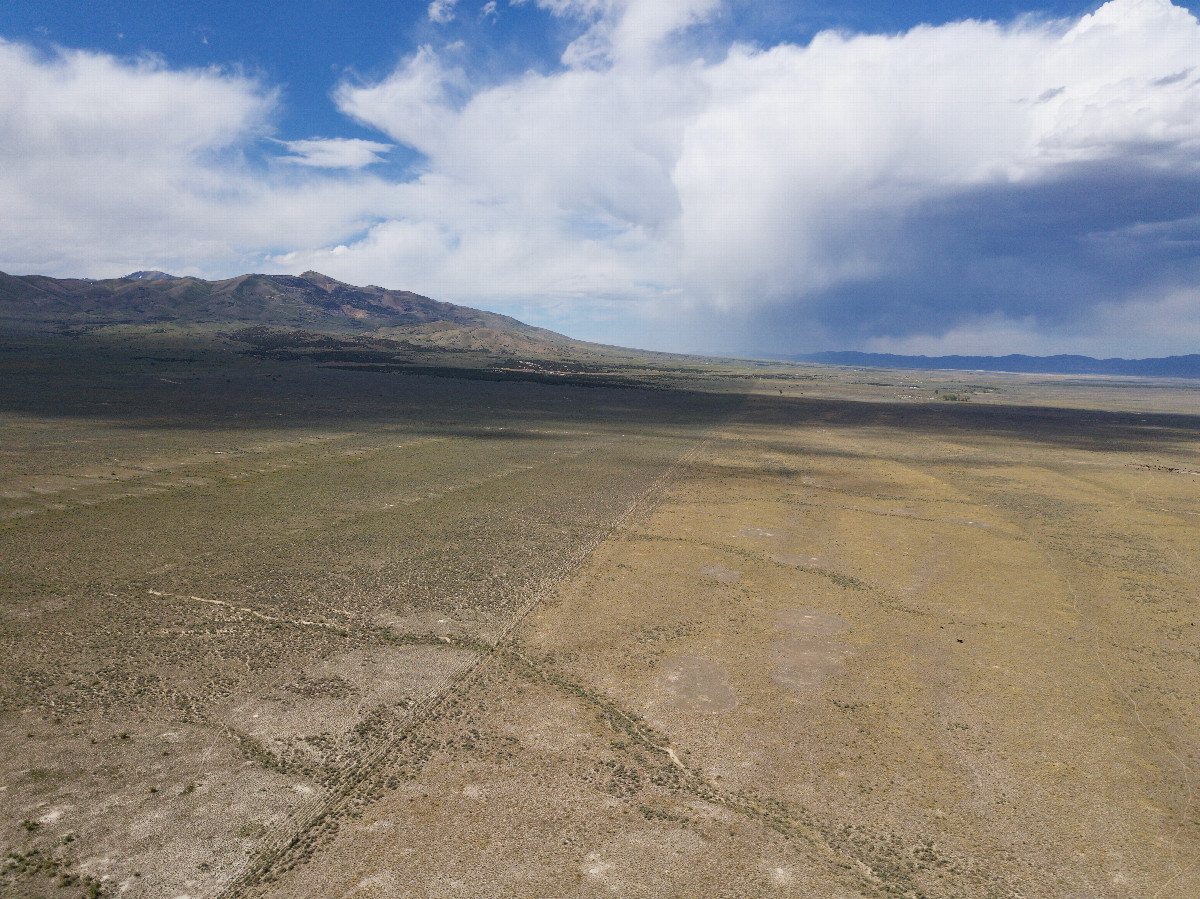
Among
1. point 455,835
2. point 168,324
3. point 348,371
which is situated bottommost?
point 455,835

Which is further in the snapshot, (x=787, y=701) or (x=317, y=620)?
(x=317, y=620)

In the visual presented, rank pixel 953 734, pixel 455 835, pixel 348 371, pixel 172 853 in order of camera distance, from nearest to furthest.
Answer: pixel 172 853 < pixel 455 835 < pixel 953 734 < pixel 348 371

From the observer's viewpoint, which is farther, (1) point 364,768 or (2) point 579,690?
(2) point 579,690

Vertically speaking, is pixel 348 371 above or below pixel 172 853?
above

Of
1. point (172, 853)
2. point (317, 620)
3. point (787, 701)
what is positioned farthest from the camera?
point (317, 620)

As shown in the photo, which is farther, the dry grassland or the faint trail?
the dry grassland

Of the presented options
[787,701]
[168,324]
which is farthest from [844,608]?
[168,324]

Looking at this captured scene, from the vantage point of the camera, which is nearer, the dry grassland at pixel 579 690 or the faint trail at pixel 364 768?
the faint trail at pixel 364 768

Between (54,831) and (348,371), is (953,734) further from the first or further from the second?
(348,371)
